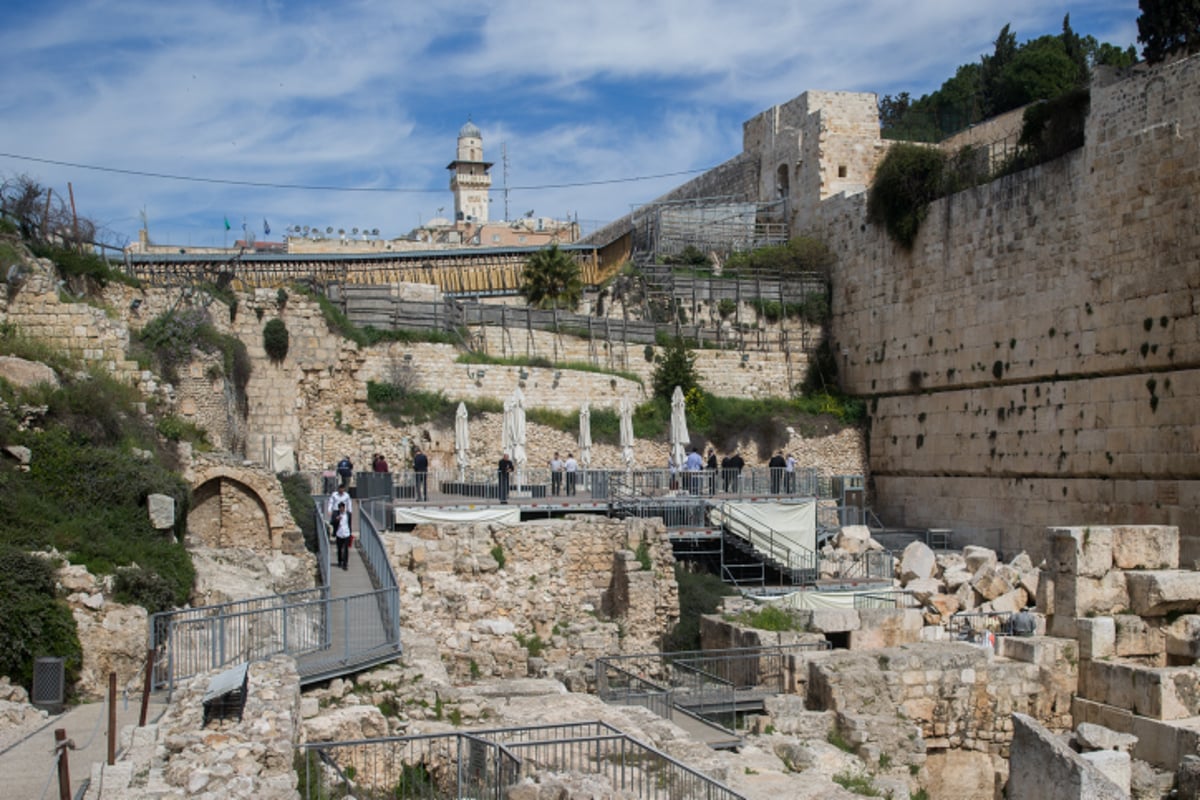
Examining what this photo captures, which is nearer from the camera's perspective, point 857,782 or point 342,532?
point 857,782

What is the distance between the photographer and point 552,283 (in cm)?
3319

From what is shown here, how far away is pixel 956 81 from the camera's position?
48.6m

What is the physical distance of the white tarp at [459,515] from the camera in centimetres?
1898

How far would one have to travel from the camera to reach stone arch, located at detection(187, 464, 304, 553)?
1967cm

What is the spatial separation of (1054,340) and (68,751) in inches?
783

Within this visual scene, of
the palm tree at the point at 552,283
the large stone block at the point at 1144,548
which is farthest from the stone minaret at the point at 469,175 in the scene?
the large stone block at the point at 1144,548

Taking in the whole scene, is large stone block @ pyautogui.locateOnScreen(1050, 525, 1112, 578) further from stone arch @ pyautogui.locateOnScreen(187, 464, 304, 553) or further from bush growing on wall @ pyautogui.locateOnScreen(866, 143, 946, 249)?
bush growing on wall @ pyautogui.locateOnScreen(866, 143, 946, 249)

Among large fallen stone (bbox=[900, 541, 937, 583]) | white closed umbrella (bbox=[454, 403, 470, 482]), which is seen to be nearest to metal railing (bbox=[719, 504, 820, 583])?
large fallen stone (bbox=[900, 541, 937, 583])

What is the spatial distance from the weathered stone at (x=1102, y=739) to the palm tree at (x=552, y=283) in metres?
21.1

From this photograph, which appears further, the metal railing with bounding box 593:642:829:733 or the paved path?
the metal railing with bounding box 593:642:829:733

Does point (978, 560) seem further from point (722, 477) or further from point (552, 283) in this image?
point (552, 283)

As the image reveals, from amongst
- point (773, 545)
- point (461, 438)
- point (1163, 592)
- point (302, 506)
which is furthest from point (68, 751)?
point (461, 438)

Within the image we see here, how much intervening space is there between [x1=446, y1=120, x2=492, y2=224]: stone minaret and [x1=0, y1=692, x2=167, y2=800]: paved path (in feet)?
229

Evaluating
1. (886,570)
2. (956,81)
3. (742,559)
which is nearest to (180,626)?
(742,559)
